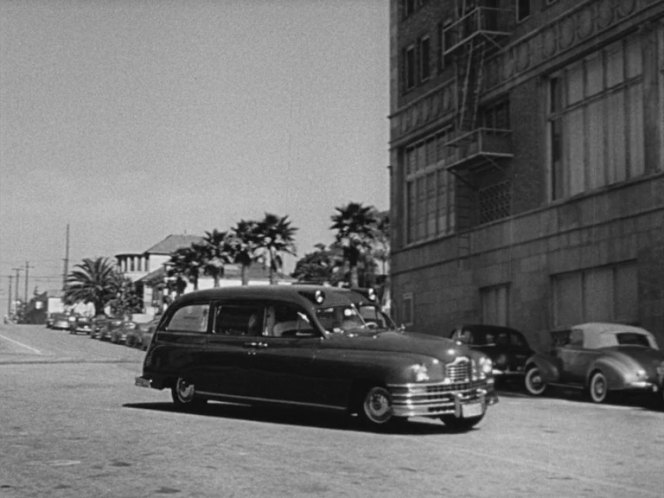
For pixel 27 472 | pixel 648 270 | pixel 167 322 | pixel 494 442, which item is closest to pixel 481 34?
pixel 648 270

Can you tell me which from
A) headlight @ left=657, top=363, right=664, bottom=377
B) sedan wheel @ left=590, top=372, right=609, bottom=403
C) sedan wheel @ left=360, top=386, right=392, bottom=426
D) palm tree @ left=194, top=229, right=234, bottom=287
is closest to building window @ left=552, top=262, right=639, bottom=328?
sedan wheel @ left=590, top=372, right=609, bottom=403

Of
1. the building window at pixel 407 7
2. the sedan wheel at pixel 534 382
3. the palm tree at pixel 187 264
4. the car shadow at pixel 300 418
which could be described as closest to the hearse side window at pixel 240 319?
the car shadow at pixel 300 418

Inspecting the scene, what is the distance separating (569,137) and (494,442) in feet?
68.9

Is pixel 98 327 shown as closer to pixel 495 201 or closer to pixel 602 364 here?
pixel 495 201

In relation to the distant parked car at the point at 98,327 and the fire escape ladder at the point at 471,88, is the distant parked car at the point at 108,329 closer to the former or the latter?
the distant parked car at the point at 98,327

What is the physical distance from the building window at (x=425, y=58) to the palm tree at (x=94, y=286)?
260ft

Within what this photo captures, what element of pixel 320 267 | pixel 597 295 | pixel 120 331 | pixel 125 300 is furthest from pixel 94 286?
pixel 597 295

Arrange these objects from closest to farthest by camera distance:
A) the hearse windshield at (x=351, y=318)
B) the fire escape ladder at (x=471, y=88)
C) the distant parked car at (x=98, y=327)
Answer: the hearse windshield at (x=351, y=318), the fire escape ladder at (x=471, y=88), the distant parked car at (x=98, y=327)

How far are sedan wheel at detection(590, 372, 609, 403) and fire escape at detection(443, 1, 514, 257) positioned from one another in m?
14.9

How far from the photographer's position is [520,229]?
33594mm

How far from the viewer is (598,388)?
66.8ft

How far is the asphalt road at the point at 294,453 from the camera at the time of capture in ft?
28.2

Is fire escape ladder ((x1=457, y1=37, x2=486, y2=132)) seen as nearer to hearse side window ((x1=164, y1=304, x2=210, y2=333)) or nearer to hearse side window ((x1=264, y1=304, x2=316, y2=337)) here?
hearse side window ((x1=164, y1=304, x2=210, y2=333))

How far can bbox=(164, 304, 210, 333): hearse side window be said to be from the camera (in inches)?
578
